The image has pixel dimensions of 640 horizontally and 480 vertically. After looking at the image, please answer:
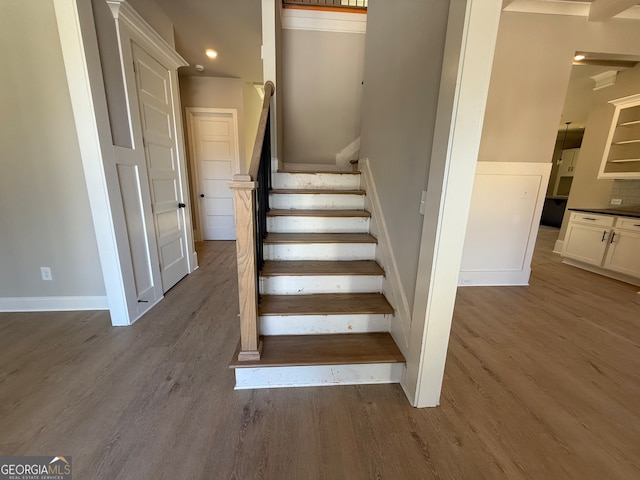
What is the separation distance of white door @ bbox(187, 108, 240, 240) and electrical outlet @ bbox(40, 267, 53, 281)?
2.50 metres

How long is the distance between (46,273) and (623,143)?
7231mm

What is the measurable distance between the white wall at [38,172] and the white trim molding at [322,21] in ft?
7.68

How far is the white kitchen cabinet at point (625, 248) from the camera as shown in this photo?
10.1 feet

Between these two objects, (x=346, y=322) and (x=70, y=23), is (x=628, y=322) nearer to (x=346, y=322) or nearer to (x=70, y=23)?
(x=346, y=322)

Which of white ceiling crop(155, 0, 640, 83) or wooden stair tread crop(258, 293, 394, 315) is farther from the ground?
white ceiling crop(155, 0, 640, 83)

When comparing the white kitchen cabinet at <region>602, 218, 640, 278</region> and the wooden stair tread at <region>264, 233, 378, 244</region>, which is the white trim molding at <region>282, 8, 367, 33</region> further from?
the white kitchen cabinet at <region>602, 218, 640, 278</region>

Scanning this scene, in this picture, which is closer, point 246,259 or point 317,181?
point 246,259

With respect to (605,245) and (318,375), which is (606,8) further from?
(318,375)

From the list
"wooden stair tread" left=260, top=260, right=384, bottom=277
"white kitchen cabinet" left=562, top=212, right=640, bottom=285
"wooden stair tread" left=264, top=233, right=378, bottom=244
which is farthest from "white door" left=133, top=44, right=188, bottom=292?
"white kitchen cabinet" left=562, top=212, right=640, bottom=285

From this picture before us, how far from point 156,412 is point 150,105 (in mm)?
2601

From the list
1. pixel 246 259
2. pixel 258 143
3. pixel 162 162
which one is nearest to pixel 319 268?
pixel 246 259

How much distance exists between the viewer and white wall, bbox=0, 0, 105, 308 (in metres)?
1.83

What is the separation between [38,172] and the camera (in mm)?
2033

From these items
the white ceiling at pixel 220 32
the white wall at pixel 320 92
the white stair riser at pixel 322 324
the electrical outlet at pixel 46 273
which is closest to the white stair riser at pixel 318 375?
the white stair riser at pixel 322 324
